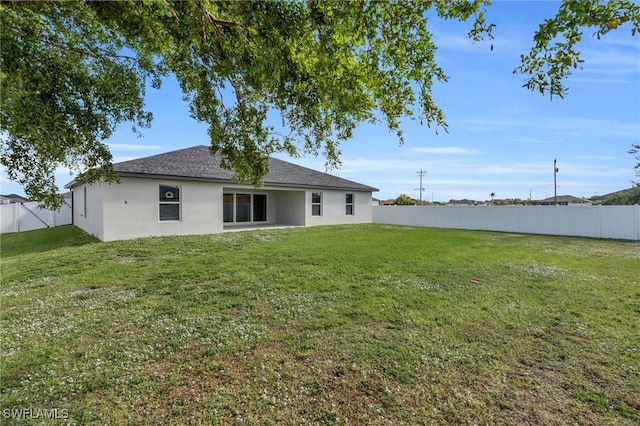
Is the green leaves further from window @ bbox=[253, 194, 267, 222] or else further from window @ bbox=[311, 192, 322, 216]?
window @ bbox=[253, 194, 267, 222]

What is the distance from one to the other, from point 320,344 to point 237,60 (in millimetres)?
3811

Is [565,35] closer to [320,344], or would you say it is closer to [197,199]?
[320,344]

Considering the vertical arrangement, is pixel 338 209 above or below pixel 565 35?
below

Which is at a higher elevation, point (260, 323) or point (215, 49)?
point (215, 49)

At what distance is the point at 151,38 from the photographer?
411 centimetres

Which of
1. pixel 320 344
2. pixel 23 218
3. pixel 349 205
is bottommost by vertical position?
pixel 320 344

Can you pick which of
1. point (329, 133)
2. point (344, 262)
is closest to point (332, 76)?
point (329, 133)

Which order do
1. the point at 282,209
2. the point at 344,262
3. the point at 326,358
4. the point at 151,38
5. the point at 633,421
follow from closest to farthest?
1. the point at 633,421
2. the point at 326,358
3. the point at 151,38
4. the point at 344,262
5. the point at 282,209

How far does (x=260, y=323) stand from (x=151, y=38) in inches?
164

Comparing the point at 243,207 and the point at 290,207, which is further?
the point at 290,207

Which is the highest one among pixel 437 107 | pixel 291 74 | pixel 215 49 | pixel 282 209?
pixel 215 49

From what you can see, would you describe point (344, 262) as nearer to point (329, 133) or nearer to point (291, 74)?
point (329, 133)

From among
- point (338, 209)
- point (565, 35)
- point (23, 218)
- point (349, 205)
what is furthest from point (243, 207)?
point (565, 35)

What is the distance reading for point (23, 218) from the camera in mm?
18203
